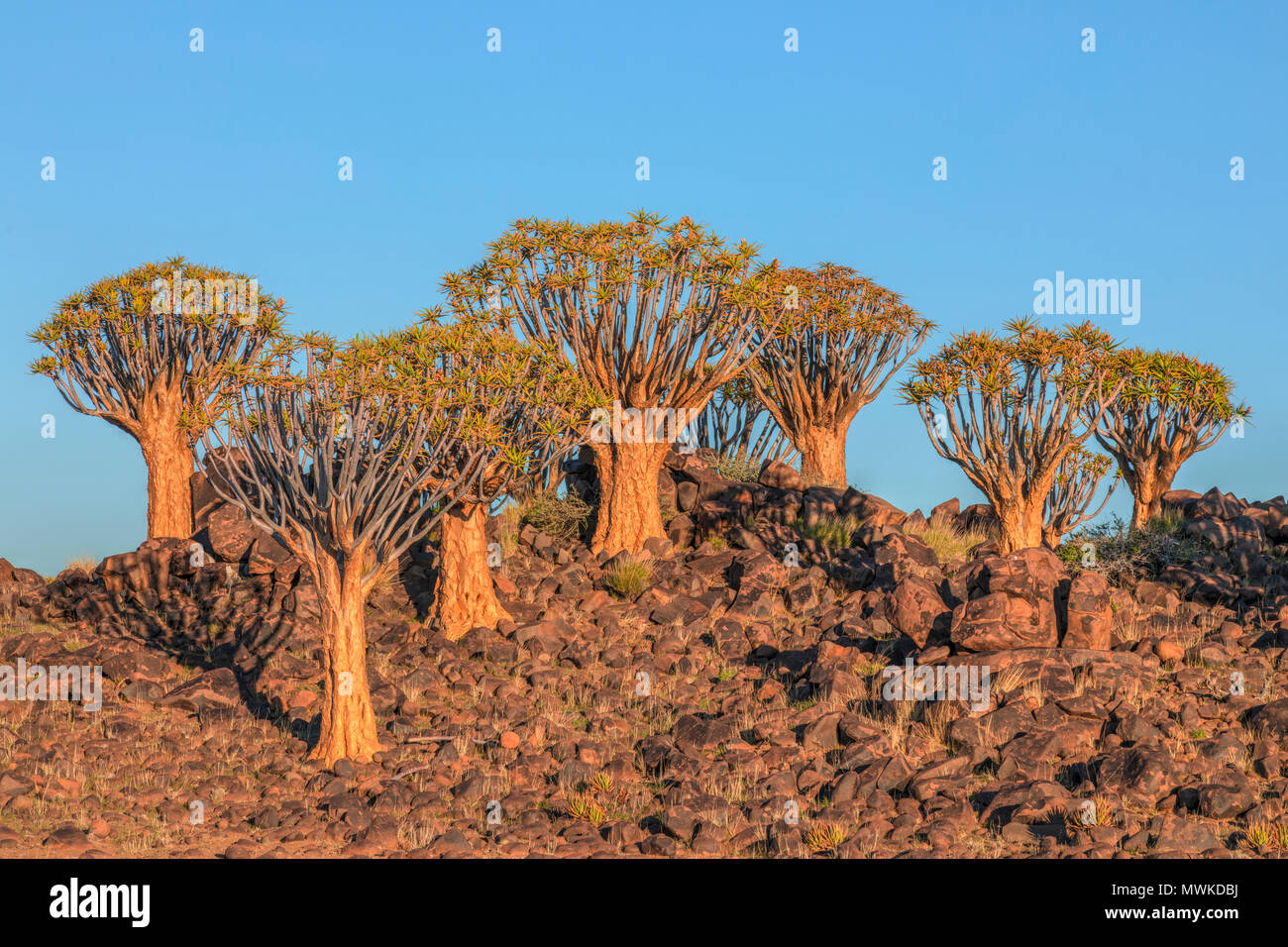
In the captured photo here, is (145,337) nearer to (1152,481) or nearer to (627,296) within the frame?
(627,296)

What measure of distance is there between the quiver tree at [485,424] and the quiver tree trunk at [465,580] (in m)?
0.01

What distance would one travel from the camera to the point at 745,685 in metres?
14.7

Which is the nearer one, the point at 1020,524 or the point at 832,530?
the point at 1020,524

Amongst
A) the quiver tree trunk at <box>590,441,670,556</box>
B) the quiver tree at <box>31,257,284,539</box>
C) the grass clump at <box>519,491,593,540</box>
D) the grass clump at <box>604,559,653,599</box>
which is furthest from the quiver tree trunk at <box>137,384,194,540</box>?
the grass clump at <box>604,559,653,599</box>

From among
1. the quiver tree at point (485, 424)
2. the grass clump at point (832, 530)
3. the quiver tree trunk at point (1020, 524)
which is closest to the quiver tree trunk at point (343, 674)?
the quiver tree at point (485, 424)

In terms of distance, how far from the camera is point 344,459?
13844mm

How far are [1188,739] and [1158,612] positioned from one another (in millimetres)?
4239

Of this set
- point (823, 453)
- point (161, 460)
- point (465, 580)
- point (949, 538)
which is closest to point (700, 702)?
point (465, 580)

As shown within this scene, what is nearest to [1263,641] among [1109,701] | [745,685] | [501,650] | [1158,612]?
[1158,612]

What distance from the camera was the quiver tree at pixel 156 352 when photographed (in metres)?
21.7

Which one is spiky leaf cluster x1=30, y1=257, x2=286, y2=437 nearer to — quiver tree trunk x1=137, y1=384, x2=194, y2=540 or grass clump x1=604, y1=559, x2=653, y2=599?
quiver tree trunk x1=137, y1=384, x2=194, y2=540

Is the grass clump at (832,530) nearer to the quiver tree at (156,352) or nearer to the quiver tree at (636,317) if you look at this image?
the quiver tree at (636,317)

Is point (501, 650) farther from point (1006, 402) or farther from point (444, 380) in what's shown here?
point (1006, 402)

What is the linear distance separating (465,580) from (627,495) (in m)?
3.34
